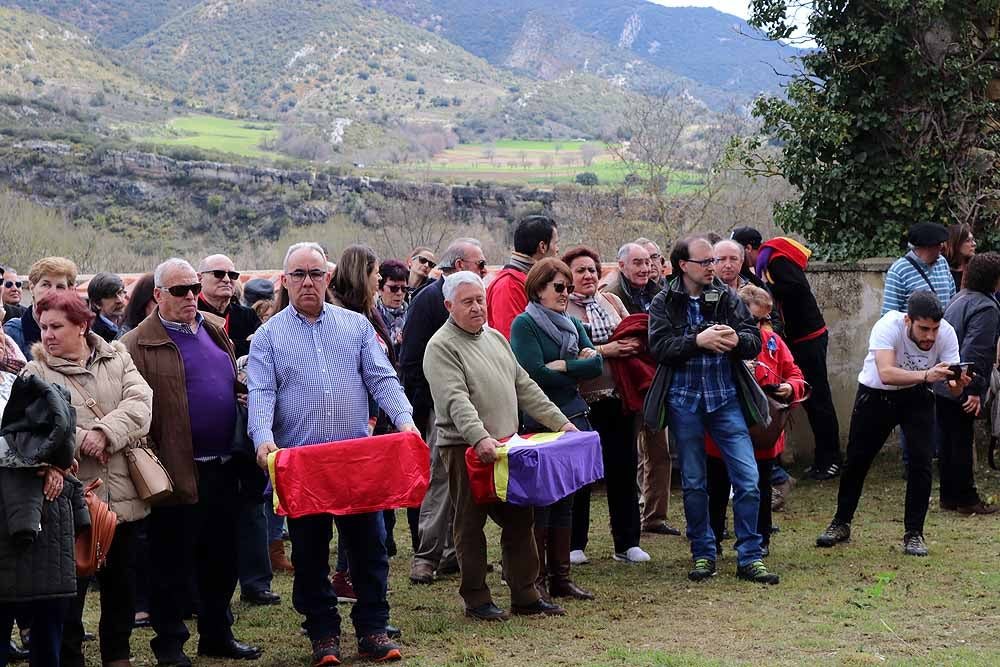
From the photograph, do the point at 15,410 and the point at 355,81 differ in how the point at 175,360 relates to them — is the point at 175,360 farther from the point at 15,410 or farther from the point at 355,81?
the point at 355,81

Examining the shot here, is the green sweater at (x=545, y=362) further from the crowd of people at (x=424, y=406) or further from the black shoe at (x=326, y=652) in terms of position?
the black shoe at (x=326, y=652)

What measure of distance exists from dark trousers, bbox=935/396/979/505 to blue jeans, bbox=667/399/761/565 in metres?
2.75

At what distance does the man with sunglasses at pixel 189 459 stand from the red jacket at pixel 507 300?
209 cm

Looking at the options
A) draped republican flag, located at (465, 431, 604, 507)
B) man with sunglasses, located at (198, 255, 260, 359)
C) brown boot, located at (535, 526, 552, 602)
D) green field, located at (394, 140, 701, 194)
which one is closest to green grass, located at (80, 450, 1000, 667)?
brown boot, located at (535, 526, 552, 602)

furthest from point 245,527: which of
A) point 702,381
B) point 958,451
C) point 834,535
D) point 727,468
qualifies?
point 958,451

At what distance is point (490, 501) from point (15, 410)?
267cm

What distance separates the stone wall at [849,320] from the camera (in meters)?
12.4

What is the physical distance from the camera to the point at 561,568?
7.39 m

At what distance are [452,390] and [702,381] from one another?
1.91 meters

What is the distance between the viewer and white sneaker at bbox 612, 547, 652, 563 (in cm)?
848

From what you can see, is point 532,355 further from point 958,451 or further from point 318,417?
point 958,451

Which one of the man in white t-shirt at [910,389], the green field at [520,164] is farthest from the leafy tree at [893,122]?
the green field at [520,164]

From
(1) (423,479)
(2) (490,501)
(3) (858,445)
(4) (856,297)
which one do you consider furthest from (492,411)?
(4) (856,297)

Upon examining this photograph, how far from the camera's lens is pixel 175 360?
619 cm
